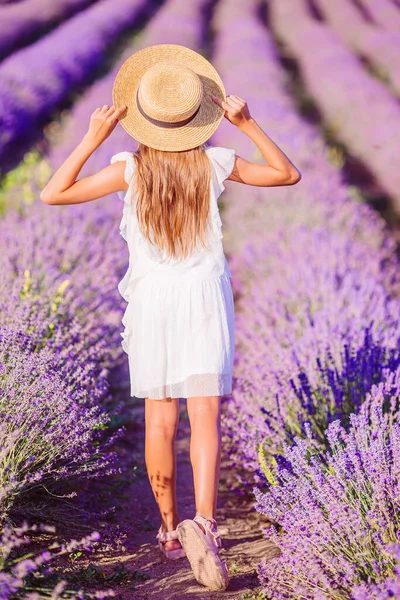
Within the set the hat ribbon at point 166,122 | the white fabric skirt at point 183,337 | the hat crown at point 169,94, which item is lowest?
the white fabric skirt at point 183,337

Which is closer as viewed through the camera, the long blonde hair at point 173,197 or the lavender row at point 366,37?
the long blonde hair at point 173,197

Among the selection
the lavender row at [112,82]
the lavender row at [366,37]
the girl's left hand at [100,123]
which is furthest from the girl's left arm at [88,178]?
the lavender row at [366,37]

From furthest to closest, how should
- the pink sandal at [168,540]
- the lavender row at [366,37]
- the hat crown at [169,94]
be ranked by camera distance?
the lavender row at [366,37], the pink sandal at [168,540], the hat crown at [169,94]

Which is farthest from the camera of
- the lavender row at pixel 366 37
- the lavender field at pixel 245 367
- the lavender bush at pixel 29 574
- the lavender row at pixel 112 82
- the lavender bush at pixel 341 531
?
the lavender row at pixel 366 37

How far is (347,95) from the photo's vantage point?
29.0ft

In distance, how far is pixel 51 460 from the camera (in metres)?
2.31

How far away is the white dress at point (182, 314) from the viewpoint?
2201 millimetres

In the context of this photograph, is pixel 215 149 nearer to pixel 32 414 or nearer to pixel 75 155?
pixel 75 155

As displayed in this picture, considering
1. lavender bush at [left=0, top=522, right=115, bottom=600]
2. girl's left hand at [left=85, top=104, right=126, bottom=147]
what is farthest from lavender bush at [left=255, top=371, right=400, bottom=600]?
girl's left hand at [left=85, top=104, right=126, bottom=147]

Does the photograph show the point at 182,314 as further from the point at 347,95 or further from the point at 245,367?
the point at 347,95

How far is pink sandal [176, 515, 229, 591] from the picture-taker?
202 centimetres

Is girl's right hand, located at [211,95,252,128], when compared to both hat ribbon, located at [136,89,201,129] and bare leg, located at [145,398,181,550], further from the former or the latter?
bare leg, located at [145,398,181,550]

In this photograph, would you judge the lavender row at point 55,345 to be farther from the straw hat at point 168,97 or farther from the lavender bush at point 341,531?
the straw hat at point 168,97

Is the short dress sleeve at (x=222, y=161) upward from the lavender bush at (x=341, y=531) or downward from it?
upward
